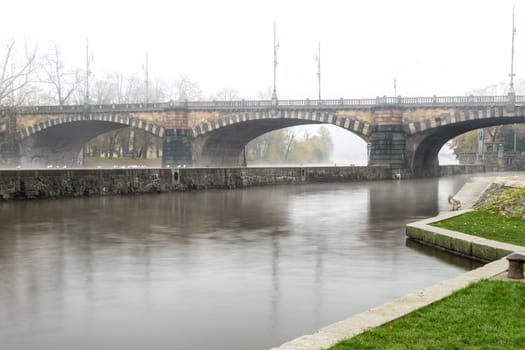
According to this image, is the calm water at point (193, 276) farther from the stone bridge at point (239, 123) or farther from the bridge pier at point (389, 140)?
the stone bridge at point (239, 123)

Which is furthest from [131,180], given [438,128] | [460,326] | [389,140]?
[438,128]

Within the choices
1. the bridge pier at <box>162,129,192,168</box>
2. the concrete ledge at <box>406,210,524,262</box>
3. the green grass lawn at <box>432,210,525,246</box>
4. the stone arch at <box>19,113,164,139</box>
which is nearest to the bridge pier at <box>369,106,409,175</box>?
the bridge pier at <box>162,129,192,168</box>

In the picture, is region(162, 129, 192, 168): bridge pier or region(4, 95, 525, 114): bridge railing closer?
region(4, 95, 525, 114): bridge railing

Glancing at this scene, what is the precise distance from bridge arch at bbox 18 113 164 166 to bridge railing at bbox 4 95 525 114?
3.42 feet

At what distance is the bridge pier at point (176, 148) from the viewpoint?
76.6 meters

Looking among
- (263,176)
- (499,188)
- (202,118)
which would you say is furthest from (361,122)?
(499,188)

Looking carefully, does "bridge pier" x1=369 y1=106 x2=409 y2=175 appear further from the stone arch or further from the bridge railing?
the stone arch

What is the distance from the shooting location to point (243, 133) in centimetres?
8394

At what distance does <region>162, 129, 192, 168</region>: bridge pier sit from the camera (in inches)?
3017

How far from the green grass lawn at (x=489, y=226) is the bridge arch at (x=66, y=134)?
64.5 m

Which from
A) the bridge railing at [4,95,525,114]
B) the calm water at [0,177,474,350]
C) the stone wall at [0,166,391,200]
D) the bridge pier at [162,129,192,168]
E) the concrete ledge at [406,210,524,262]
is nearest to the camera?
the calm water at [0,177,474,350]

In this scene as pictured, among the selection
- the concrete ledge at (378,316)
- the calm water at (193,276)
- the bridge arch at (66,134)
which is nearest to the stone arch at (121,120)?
the bridge arch at (66,134)

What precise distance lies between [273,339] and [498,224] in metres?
9.94

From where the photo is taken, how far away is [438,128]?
223 ft
